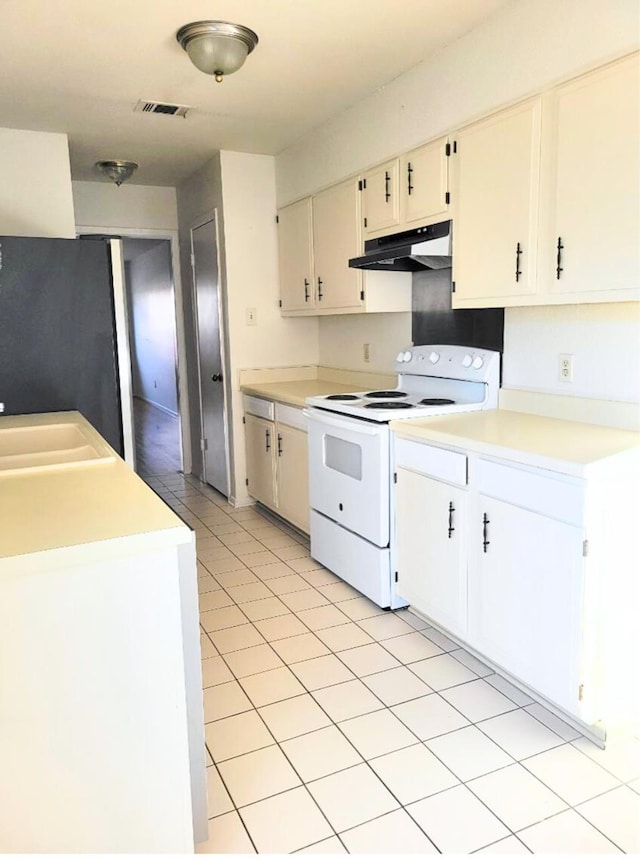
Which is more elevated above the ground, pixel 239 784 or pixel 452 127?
pixel 452 127

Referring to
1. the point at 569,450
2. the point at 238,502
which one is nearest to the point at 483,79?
the point at 569,450

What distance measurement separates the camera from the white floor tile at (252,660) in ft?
7.81

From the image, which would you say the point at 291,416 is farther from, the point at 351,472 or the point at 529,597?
the point at 529,597

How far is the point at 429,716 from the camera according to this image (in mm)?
2074

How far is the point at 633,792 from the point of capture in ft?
5.65

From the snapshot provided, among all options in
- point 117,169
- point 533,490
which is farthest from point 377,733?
point 117,169

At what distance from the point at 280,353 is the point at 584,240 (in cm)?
267

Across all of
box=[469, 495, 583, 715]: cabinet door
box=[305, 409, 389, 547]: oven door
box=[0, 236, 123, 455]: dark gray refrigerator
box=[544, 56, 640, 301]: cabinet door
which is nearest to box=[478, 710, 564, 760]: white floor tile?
box=[469, 495, 583, 715]: cabinet door

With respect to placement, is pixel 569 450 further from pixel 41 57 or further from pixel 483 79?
pixel 41 57

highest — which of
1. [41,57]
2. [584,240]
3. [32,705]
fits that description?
[41,57]

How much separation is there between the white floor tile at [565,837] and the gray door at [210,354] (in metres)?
3.31

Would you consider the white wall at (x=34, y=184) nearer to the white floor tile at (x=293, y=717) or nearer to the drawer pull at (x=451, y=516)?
the drawer pull at (x=451, y=516)

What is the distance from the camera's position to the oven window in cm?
290

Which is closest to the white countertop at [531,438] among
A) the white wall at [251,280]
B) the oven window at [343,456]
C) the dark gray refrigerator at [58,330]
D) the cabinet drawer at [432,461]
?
the cabinet drawer at [432,461]
